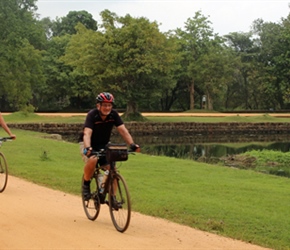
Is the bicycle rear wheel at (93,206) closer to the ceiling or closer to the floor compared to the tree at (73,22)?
closer to the floor

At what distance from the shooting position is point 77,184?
11.1 m

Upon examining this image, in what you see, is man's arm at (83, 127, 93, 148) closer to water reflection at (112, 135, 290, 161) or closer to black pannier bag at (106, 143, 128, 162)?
black pannier bag at (106, 143, 128, 162)

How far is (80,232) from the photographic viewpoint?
21.0 ft

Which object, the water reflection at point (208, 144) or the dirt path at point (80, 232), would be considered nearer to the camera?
the dirt path at point (80, 232)

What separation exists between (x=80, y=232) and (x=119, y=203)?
606mm

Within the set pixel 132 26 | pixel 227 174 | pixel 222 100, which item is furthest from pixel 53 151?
pixel 222 100

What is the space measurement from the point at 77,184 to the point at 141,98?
100 feet

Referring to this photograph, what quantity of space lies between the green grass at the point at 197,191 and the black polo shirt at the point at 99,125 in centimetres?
194

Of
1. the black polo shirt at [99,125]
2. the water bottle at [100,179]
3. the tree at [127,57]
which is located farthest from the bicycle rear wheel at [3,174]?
the tree at [127,57]

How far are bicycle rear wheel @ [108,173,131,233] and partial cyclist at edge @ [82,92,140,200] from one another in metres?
0.27

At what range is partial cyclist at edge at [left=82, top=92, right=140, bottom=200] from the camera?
258 inches

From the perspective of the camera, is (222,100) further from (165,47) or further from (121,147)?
(121,147)

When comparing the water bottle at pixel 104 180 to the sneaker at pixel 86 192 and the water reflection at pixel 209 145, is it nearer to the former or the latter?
the sneaker at pixel 86 192

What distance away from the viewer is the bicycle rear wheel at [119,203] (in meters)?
6.32
